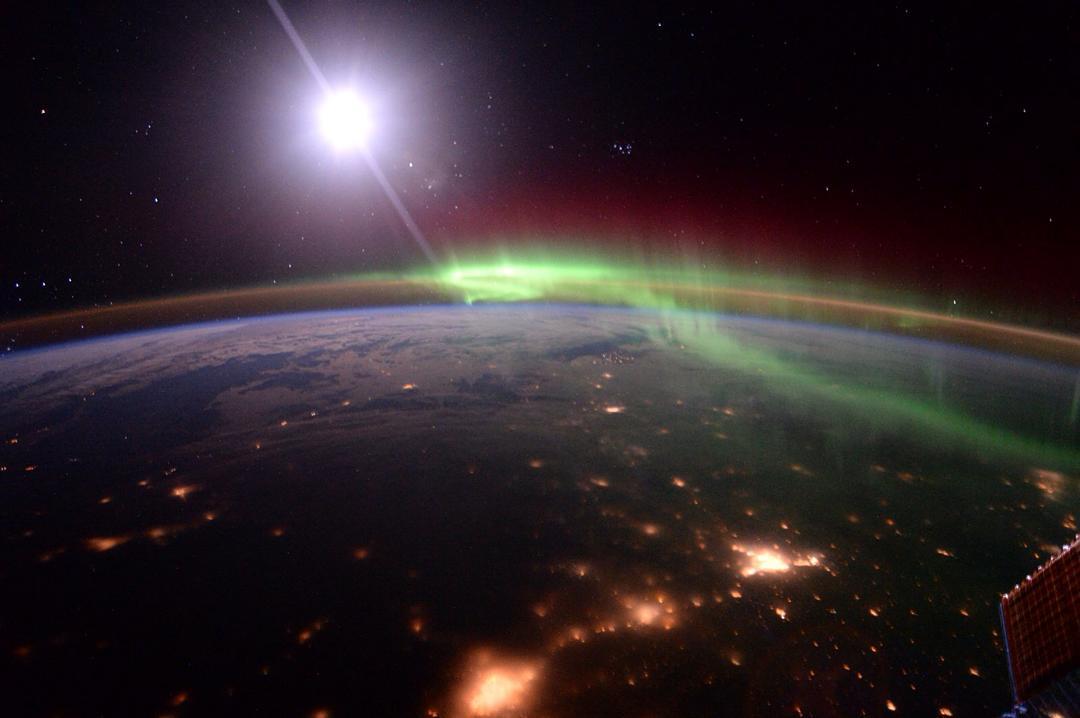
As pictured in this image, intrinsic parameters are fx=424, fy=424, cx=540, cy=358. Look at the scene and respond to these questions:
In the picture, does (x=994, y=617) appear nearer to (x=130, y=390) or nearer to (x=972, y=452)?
(x=972, y=452)

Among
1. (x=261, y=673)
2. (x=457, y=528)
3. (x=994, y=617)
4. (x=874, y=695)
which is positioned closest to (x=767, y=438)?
(x=994, y=617)

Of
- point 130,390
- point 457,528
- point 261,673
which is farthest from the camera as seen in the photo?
point 130,390

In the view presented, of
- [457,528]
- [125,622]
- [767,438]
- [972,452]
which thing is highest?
[125,622]

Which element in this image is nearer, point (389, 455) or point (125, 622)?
point (125, 622)

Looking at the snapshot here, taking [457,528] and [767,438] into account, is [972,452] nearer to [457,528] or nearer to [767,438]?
[767,438]

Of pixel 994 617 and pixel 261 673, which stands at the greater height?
pixel 261 673

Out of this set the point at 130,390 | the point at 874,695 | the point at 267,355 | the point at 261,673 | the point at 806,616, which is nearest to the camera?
the point at 874,695

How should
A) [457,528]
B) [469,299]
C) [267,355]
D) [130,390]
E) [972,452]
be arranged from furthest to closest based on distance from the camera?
[469,299]
[267,355]
[130,390]
[972,452]
[457,528]

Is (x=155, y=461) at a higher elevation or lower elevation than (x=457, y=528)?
higher

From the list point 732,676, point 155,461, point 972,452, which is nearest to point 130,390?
point 155,461
